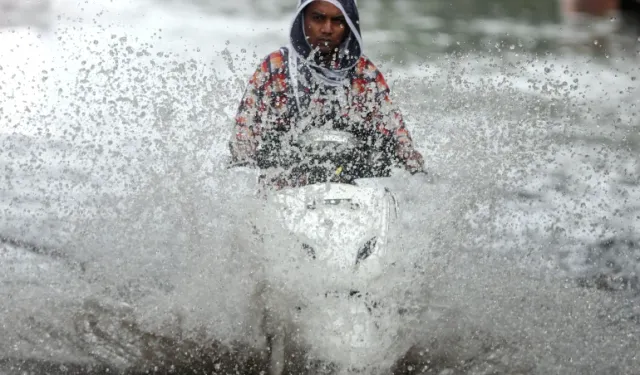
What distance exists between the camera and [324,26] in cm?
573

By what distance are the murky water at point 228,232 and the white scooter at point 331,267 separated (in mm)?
161

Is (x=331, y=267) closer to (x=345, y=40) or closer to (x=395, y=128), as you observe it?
(x=395, y=128)

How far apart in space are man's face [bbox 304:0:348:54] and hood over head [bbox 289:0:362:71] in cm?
3

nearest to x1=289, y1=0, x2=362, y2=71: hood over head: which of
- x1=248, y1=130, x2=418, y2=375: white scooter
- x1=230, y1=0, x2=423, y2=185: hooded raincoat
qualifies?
x1=230, y1=0, x2=423, y2=185: hooded raincoat

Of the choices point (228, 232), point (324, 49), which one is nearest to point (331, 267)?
point (228, 232)

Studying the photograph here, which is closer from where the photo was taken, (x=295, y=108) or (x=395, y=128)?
(x=295, y=108)

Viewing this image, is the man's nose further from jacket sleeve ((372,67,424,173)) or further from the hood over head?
jacket sleeve ((372,67,424,173))

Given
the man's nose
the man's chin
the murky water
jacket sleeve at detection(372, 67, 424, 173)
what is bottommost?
the murky water

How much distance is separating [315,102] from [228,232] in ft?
2.68

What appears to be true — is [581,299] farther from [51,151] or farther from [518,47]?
[518,47]

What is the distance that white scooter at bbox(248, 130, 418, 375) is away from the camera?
498cm

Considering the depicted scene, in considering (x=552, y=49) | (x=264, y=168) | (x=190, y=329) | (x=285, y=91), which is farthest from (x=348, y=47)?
(x=552, y=49)

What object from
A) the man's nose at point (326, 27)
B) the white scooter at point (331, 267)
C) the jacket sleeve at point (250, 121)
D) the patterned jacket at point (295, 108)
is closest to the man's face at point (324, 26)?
the man's nose at point (326, 27)

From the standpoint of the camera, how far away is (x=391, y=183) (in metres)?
8.48
